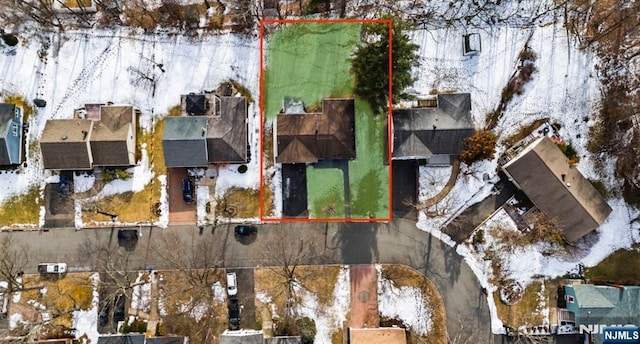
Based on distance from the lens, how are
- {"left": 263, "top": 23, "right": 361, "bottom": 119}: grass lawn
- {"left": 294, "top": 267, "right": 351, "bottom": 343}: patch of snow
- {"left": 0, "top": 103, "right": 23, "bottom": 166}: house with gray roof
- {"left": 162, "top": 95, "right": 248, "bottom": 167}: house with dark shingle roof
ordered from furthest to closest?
{"left": 263, "top": 23, "right": 361, "bottom": 119}: grass lawn < {"left": 294, "top": 267, "right": 351, "bottom": 343}: patch of snow < {"left": 162, "top": 95, "right": 248, "bottom": 167}: house with dark shingle roof < {"left": 0, "top": 103, "right": 23, "bottom": 166}: house with gray roof

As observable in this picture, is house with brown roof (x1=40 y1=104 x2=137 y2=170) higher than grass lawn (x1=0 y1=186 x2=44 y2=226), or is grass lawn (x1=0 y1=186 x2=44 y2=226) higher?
house with brown roof (x1=40 y1=104 x2=137 y2=170)

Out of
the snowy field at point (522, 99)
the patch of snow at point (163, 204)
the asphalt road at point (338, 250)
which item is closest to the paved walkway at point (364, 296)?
the asphalt road at point (338, 250)

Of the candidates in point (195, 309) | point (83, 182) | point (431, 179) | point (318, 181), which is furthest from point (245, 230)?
point (431, 179)

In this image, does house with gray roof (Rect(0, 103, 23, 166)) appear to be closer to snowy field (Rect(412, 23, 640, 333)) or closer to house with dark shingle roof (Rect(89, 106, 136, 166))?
house with dark shingle roof (Rect(89, 106, 136, 166))

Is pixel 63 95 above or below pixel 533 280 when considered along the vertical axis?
above

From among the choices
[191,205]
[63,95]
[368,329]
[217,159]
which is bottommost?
[368,329]

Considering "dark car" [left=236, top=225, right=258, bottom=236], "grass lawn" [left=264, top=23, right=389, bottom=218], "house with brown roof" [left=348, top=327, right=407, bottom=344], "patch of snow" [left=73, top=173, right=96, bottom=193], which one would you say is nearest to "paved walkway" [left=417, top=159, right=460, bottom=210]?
"grass lawn" [left=264, top=23, right=389, bottom=218]

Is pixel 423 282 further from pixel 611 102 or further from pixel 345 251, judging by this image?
pixel 611 102

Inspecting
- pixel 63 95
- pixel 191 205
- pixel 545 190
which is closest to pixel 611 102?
pixel 545 190
